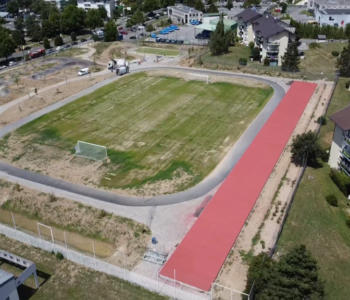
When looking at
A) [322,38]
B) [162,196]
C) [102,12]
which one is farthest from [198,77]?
[102,12]

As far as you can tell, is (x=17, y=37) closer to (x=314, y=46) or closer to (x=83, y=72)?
(x=83, y=72)

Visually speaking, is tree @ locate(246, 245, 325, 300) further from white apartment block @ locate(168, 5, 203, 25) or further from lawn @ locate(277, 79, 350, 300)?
white apartment block @ locate(168, 5, 203, 25)

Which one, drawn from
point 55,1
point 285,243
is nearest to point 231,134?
point 285,243

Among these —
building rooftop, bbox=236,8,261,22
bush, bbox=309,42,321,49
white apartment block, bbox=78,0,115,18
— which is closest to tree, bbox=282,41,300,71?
bush, bbox=309,42,321,49

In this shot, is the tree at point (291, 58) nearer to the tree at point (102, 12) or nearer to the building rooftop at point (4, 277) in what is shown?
the building rooftop at point (4, 277)

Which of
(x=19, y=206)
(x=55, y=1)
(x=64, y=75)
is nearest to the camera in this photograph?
(x=19, y=206)

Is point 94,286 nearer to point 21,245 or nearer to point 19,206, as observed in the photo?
point 21,245

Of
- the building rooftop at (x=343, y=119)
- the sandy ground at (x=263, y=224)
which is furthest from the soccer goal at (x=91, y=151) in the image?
the building rooftop at (x=343, y=119)
